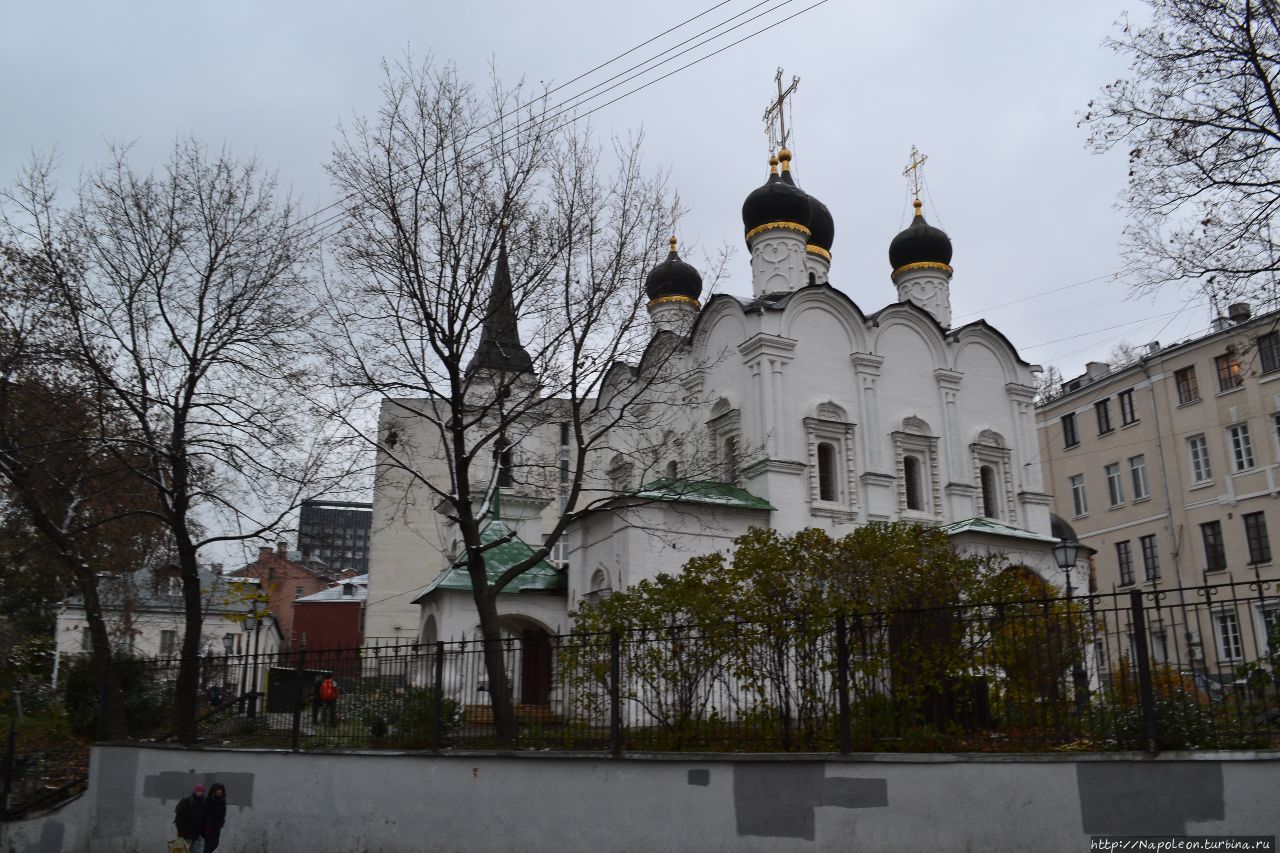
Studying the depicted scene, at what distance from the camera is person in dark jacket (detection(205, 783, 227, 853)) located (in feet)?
37.5

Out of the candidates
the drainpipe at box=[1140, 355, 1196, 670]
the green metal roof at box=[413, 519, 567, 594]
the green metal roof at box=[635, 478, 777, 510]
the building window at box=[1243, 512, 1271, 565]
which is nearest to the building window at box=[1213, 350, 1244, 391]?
the drainpipe at box=[1140, 355, 1196, 670]

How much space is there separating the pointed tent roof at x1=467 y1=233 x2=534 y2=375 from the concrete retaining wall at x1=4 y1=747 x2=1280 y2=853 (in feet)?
18.5

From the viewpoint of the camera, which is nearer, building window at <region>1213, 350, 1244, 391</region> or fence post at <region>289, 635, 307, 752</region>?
fence post at <region>289, 635, 307, 752</region>

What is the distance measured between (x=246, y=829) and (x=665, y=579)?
5565 mm

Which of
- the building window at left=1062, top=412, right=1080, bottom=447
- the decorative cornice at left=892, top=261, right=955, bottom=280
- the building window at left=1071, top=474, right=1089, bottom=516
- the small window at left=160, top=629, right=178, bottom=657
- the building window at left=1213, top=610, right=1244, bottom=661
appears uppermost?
the decorative cornice at left=892, top=261, right=955, bottom=280

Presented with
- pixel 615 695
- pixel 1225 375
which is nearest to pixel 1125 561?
pixel 1225 375

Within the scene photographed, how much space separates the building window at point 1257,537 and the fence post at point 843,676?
23.1m

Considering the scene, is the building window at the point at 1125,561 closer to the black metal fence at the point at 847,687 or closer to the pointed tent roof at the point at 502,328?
the black metal fence at the point at 847,687

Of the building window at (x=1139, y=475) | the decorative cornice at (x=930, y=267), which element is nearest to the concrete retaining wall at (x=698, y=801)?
the decorative cornice at (x=930, y=267)

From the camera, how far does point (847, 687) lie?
9.04 meters

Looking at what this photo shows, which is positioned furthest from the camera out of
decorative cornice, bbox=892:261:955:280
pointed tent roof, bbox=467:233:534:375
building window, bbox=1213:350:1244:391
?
building window, bbox=1213:350:1244:391

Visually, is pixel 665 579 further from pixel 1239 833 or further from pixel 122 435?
pixel 122 435

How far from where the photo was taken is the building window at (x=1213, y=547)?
95.5 feet

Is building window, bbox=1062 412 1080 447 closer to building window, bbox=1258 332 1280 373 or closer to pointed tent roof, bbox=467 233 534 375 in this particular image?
building window, bbox=1258 332 1280 373
